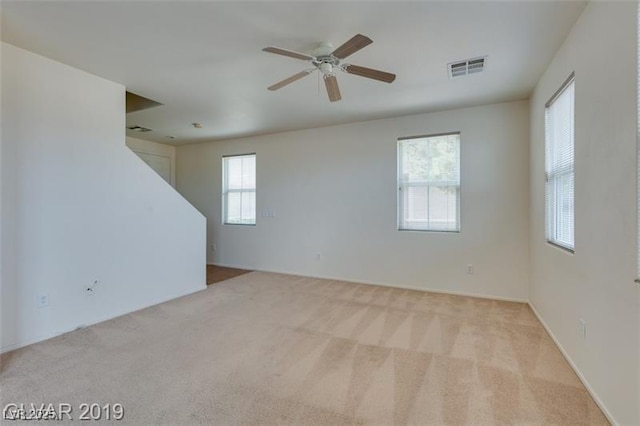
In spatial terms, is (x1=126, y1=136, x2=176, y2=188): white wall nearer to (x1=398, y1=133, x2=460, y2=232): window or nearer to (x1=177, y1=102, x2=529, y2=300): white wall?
(x1=177, y1=102, x2=529, y2=300): white wall

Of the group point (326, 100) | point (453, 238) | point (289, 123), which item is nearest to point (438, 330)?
point (453, 238)

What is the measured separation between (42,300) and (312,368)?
8.29ft

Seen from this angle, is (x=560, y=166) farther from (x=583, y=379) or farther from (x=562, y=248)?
(x=583, y=379)

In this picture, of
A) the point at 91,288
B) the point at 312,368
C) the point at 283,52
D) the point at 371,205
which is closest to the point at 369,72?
the point at 283,52

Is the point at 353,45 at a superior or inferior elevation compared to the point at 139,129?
inferior

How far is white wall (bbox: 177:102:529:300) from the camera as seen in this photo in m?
3.91

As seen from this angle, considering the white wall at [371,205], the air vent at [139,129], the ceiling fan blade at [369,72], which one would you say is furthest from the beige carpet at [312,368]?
the air vent at [139,129]

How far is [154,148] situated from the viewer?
6258 mm

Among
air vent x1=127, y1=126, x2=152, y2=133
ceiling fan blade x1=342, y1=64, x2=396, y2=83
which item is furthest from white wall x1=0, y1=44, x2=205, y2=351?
ceiling fan blade x1=342, y1=64, x2=396, y2=83

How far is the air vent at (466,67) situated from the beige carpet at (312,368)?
2.50 meters

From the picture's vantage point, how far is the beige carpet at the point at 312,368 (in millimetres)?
1798

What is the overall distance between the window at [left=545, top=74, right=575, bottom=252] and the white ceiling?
1.43 ft

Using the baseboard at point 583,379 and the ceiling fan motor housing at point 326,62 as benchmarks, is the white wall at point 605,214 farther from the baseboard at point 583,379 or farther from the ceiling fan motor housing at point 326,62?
the ceiling fan motor housing at point 326,62

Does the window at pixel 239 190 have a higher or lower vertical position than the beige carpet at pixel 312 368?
higher
